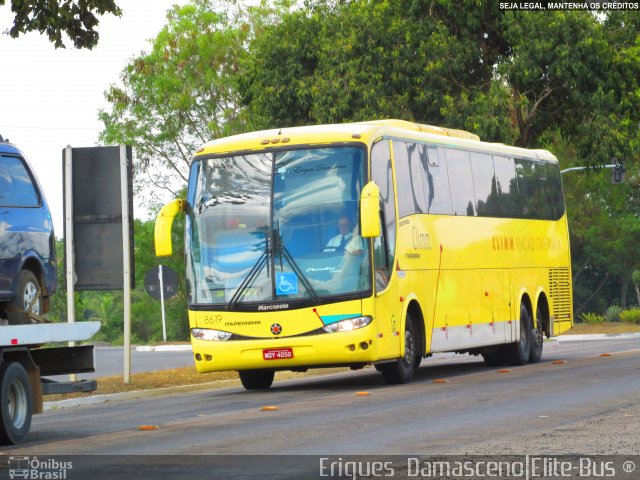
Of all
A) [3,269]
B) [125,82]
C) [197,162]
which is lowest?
[3,269]

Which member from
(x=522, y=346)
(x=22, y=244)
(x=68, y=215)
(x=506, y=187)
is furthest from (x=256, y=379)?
(x=506, y=187)

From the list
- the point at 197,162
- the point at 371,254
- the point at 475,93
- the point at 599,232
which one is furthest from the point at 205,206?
the point at 599,232

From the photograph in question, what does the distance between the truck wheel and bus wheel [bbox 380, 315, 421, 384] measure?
7.96 meters

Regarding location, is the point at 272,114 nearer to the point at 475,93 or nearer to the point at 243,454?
the point at 475,93

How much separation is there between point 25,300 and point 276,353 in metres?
5.27

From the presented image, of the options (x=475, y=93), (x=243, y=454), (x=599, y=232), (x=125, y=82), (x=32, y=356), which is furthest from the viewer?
(x=599, y=232)

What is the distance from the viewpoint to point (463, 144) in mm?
24438

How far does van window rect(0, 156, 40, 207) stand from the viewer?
14.7 metres

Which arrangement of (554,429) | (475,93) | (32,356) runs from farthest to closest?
(475,93)
(32,356)
(554,429)

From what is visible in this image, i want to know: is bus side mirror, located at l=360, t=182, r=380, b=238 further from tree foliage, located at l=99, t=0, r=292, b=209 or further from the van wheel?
tree foliage, located at l=99, t=0, r=292, b=209

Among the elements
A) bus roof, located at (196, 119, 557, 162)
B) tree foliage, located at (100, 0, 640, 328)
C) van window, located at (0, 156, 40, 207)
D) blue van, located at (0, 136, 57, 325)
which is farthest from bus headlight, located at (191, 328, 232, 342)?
tree foliage, located at (100, 0, 640, 328)

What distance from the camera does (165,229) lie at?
19.9m

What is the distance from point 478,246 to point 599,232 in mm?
52732

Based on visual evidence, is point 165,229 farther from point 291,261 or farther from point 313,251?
point 313,251
